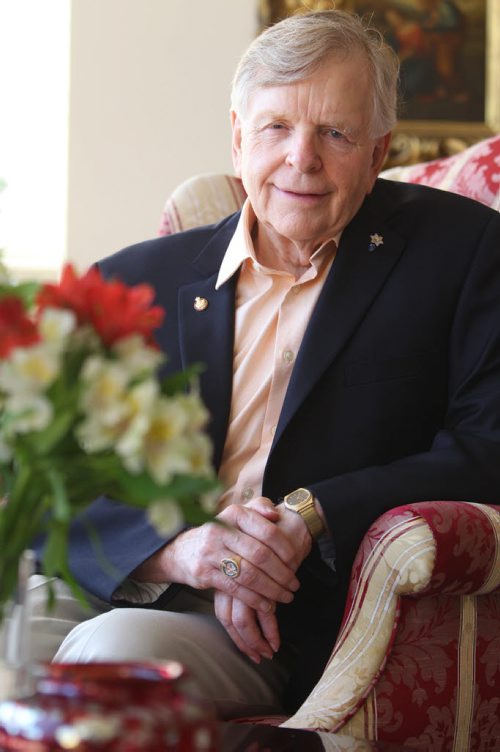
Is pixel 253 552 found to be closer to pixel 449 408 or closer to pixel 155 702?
pixel 449 408

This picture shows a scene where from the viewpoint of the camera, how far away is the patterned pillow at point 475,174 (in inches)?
94.7

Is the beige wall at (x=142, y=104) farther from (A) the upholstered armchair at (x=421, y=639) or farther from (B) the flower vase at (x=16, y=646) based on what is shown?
(B) the flower vase at (x=16, y=646)

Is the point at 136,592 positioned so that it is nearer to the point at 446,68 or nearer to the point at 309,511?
the point at 309,511

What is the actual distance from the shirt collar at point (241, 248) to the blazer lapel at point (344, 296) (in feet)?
0.16

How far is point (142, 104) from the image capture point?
4.19 metres

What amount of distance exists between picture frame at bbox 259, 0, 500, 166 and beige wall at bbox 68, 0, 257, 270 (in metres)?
0.25

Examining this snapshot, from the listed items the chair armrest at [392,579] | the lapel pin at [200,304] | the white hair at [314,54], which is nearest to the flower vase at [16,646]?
the chair armrest at [392,579]

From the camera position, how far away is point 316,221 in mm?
2027

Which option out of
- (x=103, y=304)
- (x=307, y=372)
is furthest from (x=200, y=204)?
(x=103, y=304)

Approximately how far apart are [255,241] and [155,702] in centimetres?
135

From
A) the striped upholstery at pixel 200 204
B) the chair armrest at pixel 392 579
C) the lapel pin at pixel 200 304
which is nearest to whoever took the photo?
the chair armrest at pixel 392 579

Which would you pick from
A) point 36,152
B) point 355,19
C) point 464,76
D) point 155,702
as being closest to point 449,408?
point 355,19

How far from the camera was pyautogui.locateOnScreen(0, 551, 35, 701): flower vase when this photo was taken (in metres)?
0.94

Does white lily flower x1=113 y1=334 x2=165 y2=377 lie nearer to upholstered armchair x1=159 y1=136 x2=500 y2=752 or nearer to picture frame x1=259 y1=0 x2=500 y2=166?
upholstered armchair x1=159 y1=136 x2=500 y2=752
